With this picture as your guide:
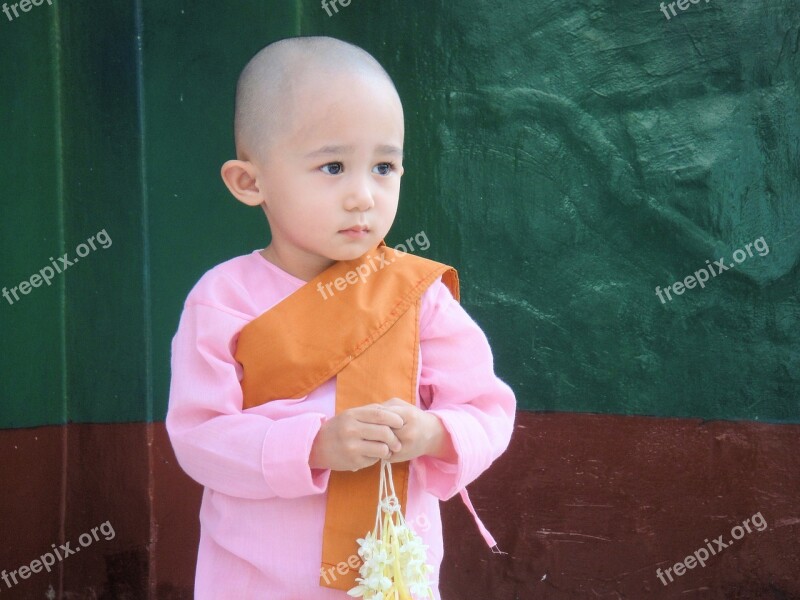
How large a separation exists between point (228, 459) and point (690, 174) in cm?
192

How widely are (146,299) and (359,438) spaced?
1.75 m

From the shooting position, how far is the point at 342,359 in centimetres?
203

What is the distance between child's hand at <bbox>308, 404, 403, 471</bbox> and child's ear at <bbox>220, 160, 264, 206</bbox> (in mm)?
549

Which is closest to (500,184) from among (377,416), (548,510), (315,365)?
(548,510)

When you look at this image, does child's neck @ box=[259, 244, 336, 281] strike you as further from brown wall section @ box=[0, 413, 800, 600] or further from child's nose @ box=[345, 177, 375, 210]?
brown wall section @ box=[0, 413, 800, 600]

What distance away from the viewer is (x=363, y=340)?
6.72ft

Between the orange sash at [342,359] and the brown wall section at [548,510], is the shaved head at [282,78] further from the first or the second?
the brown wall section at [548,510]

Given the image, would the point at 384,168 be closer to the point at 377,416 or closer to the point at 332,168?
the point at 332,168

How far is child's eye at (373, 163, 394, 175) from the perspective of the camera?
2086 millimetres

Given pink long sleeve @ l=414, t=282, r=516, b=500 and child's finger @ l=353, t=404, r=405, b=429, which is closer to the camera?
child's finger @ l=353, t=404, r=405, b=429

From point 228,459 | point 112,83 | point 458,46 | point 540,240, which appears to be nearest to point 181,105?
point 112,83

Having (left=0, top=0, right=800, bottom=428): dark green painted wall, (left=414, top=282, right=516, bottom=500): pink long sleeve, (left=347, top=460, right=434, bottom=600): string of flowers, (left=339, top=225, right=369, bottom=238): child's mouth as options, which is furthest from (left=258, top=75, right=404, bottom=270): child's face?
(left=0, top=0, right=800, bottom=428): dark green painted wall

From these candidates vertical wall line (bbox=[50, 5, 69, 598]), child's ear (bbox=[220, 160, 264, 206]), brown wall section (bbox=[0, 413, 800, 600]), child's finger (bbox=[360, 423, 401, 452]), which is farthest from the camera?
vertical wall line (bbox=[50, 5, 69, 598])

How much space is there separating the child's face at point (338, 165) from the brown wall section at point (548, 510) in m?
1.45
